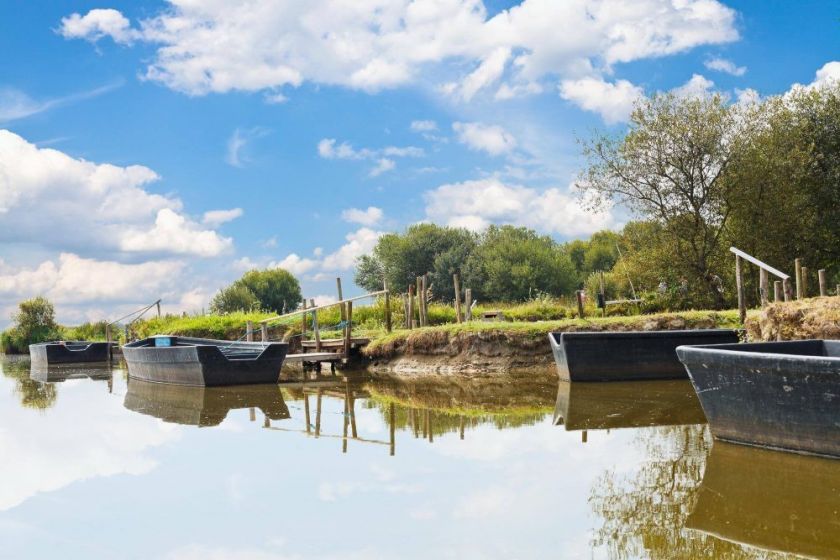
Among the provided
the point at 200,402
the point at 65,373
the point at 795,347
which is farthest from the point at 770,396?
the point at 65,373

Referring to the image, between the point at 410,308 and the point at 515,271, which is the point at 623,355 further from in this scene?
the point at 515,271

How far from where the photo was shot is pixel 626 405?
12391 mm

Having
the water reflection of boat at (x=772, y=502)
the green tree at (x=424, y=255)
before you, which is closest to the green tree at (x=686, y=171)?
the water reflection of boat at (x=772, y=502)

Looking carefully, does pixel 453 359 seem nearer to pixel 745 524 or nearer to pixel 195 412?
pixel 195 412

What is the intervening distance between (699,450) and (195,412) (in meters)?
9.01

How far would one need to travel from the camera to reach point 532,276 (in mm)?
57719

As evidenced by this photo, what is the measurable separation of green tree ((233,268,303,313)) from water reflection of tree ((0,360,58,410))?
125ft

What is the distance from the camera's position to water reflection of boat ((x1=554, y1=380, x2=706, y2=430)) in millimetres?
10758

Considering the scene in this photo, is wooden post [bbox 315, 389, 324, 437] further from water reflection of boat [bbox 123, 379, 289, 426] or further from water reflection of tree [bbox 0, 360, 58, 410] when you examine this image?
water reflection of tree [bbox 0, 360, 58, 410]

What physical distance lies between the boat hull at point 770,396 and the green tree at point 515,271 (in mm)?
48598

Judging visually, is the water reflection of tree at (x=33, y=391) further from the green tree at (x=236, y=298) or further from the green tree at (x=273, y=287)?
the green tree at (x=273, y=287)

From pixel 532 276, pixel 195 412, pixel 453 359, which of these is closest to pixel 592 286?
pixel 532 276

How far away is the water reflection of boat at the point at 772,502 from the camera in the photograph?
5461 millimetres

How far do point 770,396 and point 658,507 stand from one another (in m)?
2.18
